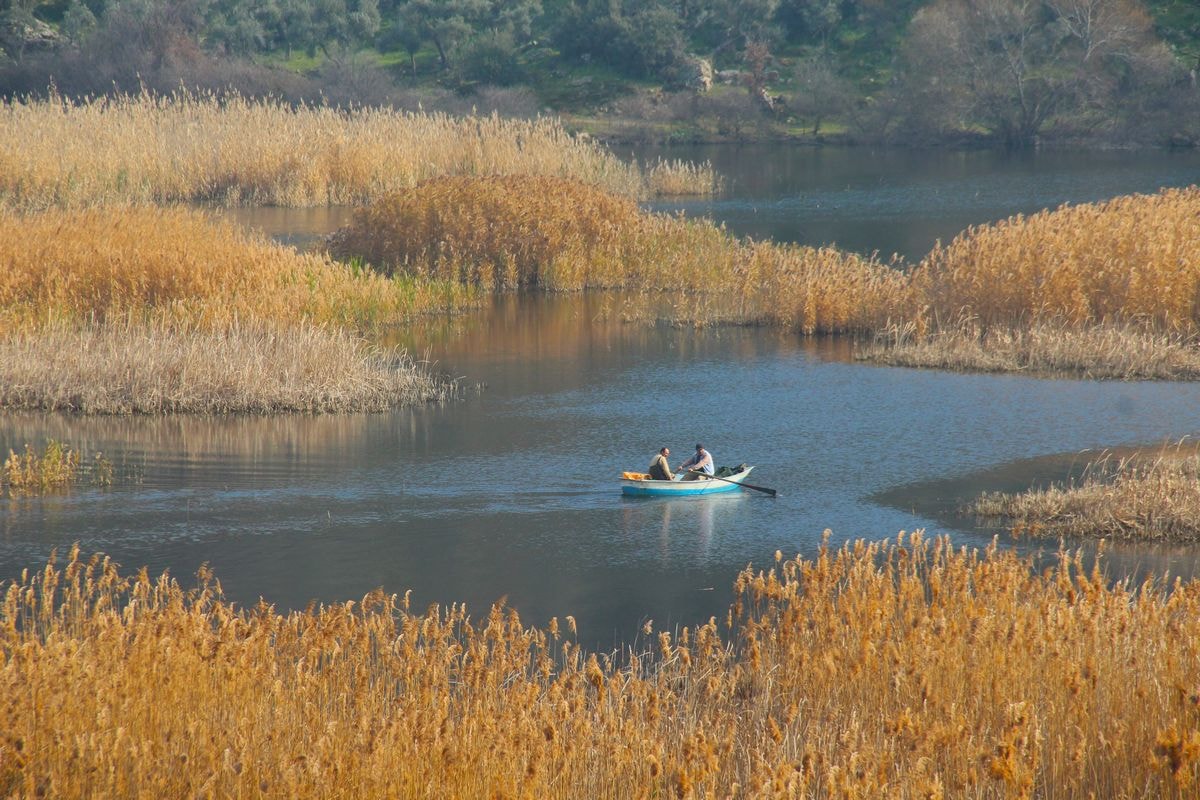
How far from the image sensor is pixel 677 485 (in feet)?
55.1

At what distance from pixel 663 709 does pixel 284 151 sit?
40280 mm

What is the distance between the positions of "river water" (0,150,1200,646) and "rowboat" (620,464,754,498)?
0.45 feet

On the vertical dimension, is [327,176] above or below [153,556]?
above

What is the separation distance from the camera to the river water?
14.1 metres

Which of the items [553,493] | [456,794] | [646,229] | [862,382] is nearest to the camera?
[456,794]

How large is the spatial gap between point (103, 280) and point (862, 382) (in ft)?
44.7

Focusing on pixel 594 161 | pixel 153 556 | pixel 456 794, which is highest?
pixel 594 161

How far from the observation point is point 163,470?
59.4ft

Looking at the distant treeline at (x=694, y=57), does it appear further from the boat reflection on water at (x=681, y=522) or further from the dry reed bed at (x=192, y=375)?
the boat reflection on water at (x=681, y=522)

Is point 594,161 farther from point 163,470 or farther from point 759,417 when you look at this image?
point 163,470

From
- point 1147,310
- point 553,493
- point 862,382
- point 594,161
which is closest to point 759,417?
point 862,382

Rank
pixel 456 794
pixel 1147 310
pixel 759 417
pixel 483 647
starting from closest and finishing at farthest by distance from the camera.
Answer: pixel 456 794, pixel 483 647, pixel 759 417, pixel 1147 310

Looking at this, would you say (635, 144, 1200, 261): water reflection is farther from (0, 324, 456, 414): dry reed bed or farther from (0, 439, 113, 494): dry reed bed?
(0, 439, 113, 494): dry reed bed

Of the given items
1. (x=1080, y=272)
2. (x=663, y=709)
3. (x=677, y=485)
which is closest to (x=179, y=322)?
(x=677, y=485)
